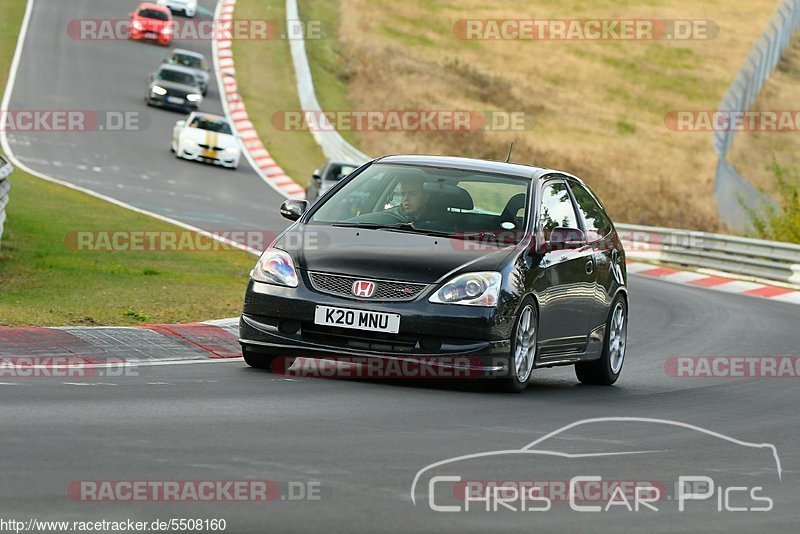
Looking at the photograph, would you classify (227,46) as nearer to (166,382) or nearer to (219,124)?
(219,124)

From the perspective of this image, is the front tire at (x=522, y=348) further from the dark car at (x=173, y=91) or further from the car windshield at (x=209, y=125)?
the dark car at (x=173, y=91)

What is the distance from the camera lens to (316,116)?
48.2m

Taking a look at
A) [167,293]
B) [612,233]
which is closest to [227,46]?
[167,293]

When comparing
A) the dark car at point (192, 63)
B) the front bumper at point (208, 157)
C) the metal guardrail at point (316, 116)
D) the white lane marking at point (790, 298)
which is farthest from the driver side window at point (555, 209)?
the dark car at point (192, 63)

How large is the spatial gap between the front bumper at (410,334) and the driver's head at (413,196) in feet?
3.85

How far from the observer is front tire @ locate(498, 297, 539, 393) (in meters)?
10.7

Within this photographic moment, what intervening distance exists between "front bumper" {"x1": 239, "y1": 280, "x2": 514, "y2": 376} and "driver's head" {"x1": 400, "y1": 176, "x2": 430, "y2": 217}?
3.85 feet

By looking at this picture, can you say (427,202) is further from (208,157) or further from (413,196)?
(208,157)

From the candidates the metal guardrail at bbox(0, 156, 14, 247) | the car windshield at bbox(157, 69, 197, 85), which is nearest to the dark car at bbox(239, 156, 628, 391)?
the metal guardrail at bbox(0, 156, 14, 247)

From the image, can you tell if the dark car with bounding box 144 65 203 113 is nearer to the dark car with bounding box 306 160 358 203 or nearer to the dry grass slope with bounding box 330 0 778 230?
the dry grass slope with bounding box 330 0 778 230

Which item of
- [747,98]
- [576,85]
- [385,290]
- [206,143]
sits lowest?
[206,143]

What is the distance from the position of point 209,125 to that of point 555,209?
28227 millimetres

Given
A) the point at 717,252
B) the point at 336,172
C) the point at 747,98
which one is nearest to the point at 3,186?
the point at 336,172

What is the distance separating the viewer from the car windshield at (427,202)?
11219 millimetres
